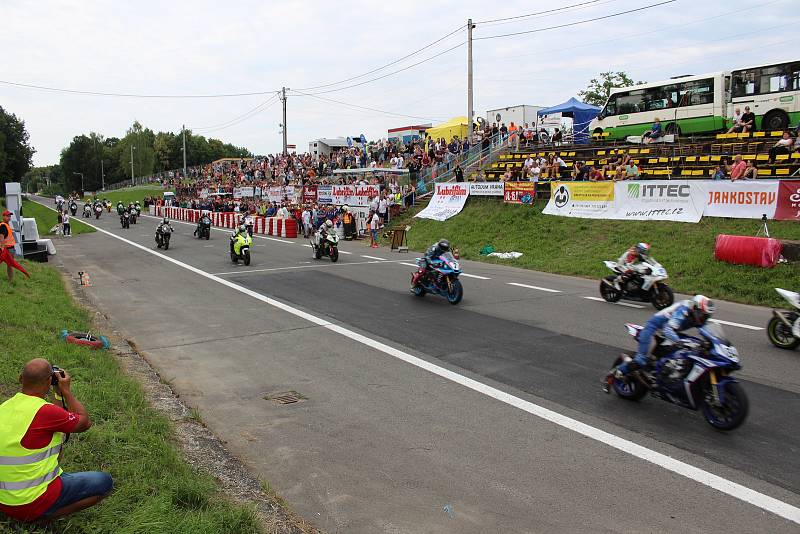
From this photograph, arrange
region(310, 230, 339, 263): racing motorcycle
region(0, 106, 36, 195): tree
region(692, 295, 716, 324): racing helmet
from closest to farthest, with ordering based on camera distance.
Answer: region(692, 295, 716, 324): racing helmet < region(310, 230, 339, 263): racing motorcycle < region(0, 106, 36, 195): tree

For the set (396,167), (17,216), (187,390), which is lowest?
(187,390)

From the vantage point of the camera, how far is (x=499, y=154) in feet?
108

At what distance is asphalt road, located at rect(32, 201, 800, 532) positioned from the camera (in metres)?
4.90

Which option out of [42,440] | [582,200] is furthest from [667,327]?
[582,200]

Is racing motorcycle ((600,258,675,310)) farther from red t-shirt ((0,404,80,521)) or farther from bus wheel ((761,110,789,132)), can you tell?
bus wheel ((761,110,789,132))

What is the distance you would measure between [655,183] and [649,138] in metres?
6.45

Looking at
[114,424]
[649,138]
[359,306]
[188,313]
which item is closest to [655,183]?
[649,138]

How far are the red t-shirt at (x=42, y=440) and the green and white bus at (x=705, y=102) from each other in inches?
981

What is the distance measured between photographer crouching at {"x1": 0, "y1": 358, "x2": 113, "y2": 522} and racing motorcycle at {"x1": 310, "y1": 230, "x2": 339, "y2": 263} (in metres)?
17.5

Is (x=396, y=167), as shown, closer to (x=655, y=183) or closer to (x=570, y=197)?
(x=570, y=197)

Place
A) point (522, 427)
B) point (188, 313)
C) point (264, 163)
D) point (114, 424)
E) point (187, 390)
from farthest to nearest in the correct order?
point (264, 163)
point (188, 313)
point (187, 390)
point (522, 427)
point (114, 424)

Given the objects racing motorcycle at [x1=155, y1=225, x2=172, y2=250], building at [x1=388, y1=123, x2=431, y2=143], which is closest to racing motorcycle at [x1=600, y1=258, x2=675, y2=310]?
racing motorcycle at [x1=155, y1=225, x2=172, y2=250]

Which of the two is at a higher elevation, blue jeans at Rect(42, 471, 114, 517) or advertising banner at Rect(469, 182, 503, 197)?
advertising banner at Rect(469, 182, 503, 197)

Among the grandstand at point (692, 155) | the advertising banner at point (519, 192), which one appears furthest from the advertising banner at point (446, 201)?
the grandstand at point (692, 155)
